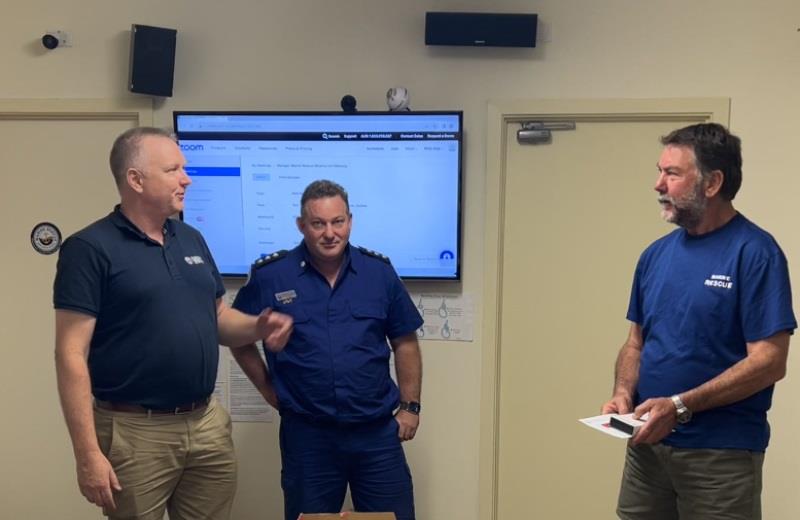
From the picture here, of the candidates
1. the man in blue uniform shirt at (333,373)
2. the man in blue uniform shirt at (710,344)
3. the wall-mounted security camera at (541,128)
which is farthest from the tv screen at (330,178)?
the man in blue uniform shirt at (710,344)

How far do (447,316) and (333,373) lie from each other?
0.84m

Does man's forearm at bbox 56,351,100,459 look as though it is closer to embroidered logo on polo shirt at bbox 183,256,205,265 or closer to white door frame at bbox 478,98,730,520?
embroidered logo on polo shirt at bbox 183,256,205,265

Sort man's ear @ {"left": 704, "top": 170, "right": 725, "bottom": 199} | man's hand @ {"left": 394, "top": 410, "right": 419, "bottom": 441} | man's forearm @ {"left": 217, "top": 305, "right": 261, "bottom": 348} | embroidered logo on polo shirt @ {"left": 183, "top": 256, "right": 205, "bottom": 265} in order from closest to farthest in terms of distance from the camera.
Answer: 1. man's ear @ {"left": 704, "top": 170, "right": 725, "bottom": 199}
2. embroidered logo on polo shirt @ {"left": 183, "top": 256, "right": 205, "bottom": 265}
3. man's forearm @ {"left": 217, "top": 305, "right": 261, "bottom": 348}
4. man's hand @ {"left": 394, "top": 410, "right": 419, "bottom": 441}

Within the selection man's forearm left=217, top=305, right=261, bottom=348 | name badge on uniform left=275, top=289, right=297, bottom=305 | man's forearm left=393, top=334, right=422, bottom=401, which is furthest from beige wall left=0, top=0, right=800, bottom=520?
man's forearm left=217, top=305, right=261, bottom=348

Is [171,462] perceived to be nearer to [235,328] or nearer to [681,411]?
[235,328]

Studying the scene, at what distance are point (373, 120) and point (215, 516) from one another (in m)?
1.59

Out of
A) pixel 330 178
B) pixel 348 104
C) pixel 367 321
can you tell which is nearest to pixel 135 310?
pixel 367 321

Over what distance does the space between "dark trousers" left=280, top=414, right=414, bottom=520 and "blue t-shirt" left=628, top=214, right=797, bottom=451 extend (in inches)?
34.3

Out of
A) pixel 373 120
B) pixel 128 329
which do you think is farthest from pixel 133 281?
pixel 373 120

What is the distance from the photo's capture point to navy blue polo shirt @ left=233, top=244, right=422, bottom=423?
214cm

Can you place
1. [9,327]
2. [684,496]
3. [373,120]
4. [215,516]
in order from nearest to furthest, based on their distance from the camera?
[684,496] → [215,516] → [373,120] → [9,327]

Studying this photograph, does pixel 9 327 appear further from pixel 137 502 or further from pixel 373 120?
pixel 373 120

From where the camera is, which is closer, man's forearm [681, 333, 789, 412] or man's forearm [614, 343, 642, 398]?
man's forearm [681, 333, 789, 412]

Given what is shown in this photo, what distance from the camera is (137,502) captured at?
1.85 m
